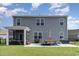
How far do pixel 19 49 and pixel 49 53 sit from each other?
7.32 ft

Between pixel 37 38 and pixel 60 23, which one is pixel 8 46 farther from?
pixel 60 23

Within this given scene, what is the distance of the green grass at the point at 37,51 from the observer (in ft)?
54.9

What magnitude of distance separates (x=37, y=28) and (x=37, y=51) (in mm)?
3389

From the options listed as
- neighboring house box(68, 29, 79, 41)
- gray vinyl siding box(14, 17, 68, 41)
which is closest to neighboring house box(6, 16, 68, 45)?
gray vinyl siding box(14, 17, 68, 41)

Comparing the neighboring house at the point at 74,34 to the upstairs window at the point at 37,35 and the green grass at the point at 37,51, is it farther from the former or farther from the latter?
the upstairs window at the point at 37,35

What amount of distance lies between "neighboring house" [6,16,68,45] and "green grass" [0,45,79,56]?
2.77 feet

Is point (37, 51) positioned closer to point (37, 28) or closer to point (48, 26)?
point (48, 26)

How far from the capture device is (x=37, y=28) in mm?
20844

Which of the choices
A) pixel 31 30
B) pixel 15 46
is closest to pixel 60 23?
pixel 31 30

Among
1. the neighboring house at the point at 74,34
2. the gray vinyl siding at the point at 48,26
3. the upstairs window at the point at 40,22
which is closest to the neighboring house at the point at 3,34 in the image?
the gray vinyl siding at the point at 48,26

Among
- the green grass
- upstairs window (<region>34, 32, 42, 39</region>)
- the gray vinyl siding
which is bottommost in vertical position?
the green grass

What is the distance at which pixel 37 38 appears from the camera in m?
19.8

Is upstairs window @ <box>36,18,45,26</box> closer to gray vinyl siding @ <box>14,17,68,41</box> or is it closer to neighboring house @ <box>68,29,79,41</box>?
gray vinyl siding @ <box>14,17,68,41</box>

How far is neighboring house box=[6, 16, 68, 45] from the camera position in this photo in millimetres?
19781
